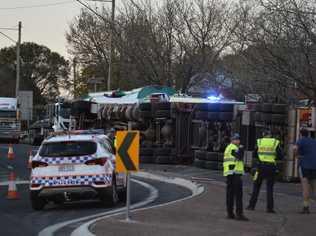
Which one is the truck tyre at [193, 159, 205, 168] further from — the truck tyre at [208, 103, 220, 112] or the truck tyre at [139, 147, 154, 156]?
the truck tyre at [139, 147, 154, 156]

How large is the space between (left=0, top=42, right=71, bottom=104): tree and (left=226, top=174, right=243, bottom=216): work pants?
94.9 m

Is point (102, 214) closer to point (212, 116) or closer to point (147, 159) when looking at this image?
point (212, 116)

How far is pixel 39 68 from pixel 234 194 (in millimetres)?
100816

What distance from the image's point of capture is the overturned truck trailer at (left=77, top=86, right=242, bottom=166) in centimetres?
2680

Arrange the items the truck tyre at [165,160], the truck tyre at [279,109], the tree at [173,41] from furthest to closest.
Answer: the tree at [173,41] → the truck tyre at [165,160] → the truck tyre at [279,109]

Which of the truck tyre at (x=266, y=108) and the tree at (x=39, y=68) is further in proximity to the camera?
the tree at (x=39, y=68)

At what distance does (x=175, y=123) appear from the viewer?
2983 cm

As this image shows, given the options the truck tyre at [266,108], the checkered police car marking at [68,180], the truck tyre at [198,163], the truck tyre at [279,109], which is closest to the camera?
the checkered police car marking at [68,180]

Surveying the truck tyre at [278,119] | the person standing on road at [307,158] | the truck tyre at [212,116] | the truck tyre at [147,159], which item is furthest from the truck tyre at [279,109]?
the truck tyre at [147,159]

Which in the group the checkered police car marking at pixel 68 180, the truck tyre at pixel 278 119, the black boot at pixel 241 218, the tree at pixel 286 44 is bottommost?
the black boot at pixel 241 218

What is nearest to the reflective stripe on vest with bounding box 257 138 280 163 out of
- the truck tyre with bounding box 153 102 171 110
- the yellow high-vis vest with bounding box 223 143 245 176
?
the yellow high-vis vest with bounding box 223 143 245 176

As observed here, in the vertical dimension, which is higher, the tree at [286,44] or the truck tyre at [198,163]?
the tree at [286,44]

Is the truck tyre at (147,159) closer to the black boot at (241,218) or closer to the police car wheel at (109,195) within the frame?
the police car wheel at (109,195)

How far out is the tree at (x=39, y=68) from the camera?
10806cm
